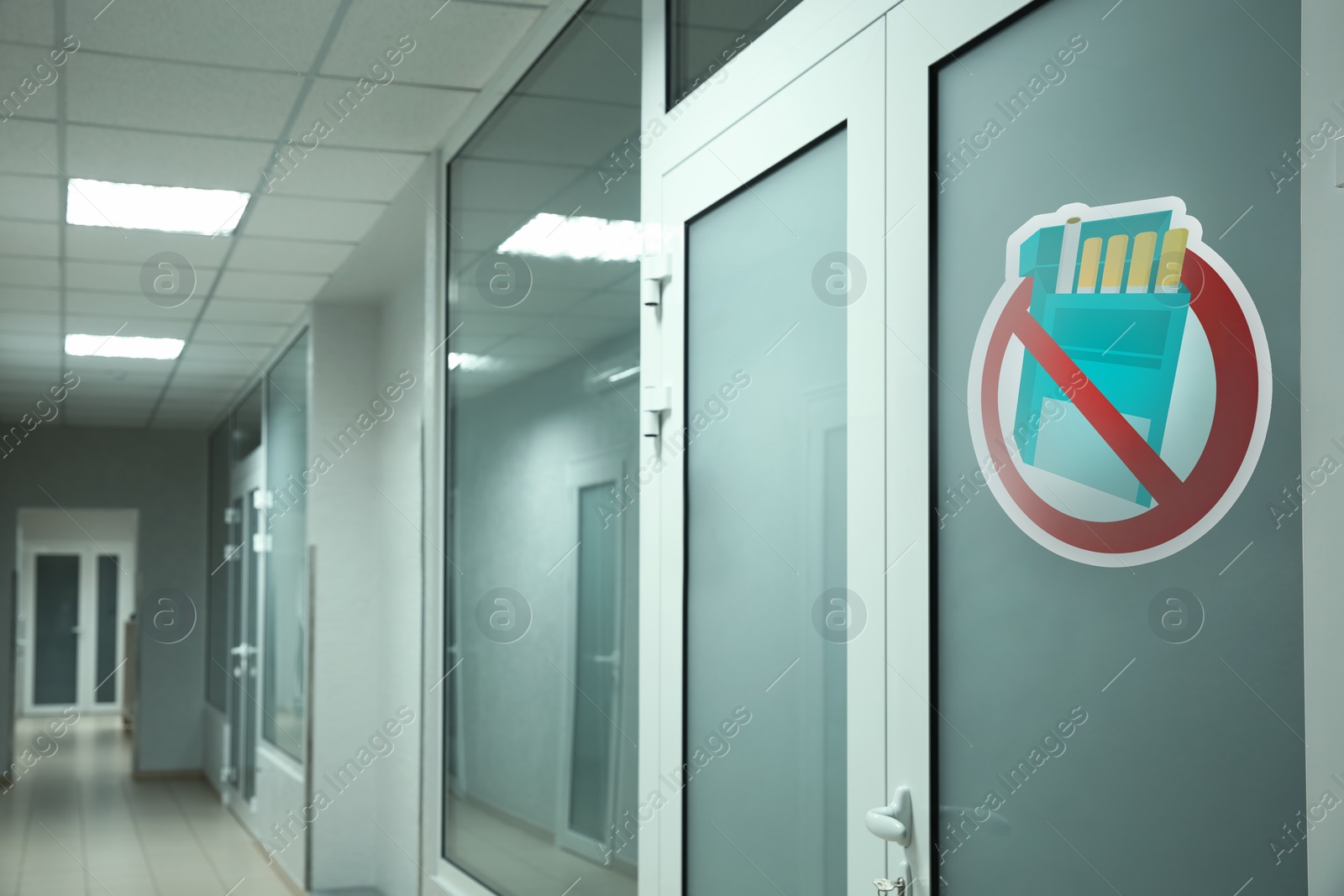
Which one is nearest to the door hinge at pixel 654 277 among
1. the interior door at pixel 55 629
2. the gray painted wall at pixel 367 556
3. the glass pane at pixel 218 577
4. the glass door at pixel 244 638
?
the gray painted wall at pixel 367 556

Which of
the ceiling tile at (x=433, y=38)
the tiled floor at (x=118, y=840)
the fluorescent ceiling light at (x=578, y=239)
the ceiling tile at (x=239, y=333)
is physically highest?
the ceiling tile at (x=433, y=38)

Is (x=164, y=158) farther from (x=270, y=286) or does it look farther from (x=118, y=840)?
(x=118, y=840)

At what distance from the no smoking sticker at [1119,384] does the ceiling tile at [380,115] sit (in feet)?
8.77

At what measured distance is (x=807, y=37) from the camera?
1.89 metres

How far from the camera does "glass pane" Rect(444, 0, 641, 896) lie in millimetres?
2637

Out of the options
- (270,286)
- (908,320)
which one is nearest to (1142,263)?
(908,320)

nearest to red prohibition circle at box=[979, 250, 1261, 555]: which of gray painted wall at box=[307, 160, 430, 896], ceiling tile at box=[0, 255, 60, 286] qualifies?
gray painted wall at box=[307, 160, 430, 896]

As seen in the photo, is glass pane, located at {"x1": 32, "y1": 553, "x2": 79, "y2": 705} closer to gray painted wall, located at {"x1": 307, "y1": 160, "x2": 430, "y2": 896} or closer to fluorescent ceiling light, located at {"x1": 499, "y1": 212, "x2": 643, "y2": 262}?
gray painted wall, located at {"x1": 307, "y1": 160, "x2": 430, "y2": 896}

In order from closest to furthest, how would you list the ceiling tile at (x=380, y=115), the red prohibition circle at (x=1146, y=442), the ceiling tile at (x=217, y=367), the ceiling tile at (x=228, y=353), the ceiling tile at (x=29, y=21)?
the red prohibition circle at (x=1146, y=442) < the ceiling tile at (x=29, y=21) < the ceiling tile at (x=380, y=115) < the ceiling tile at (x=228, y=353) < the ceiling tile at (x=217, y=367)

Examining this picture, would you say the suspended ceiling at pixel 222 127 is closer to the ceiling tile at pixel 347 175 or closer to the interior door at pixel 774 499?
the ceiling tile at pixel 347 175

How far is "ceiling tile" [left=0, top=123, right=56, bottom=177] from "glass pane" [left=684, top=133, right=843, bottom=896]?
8.67 ft

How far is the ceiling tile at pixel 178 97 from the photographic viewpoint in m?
3.43

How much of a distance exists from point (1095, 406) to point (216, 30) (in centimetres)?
277

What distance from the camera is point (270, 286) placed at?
592 centimetres
